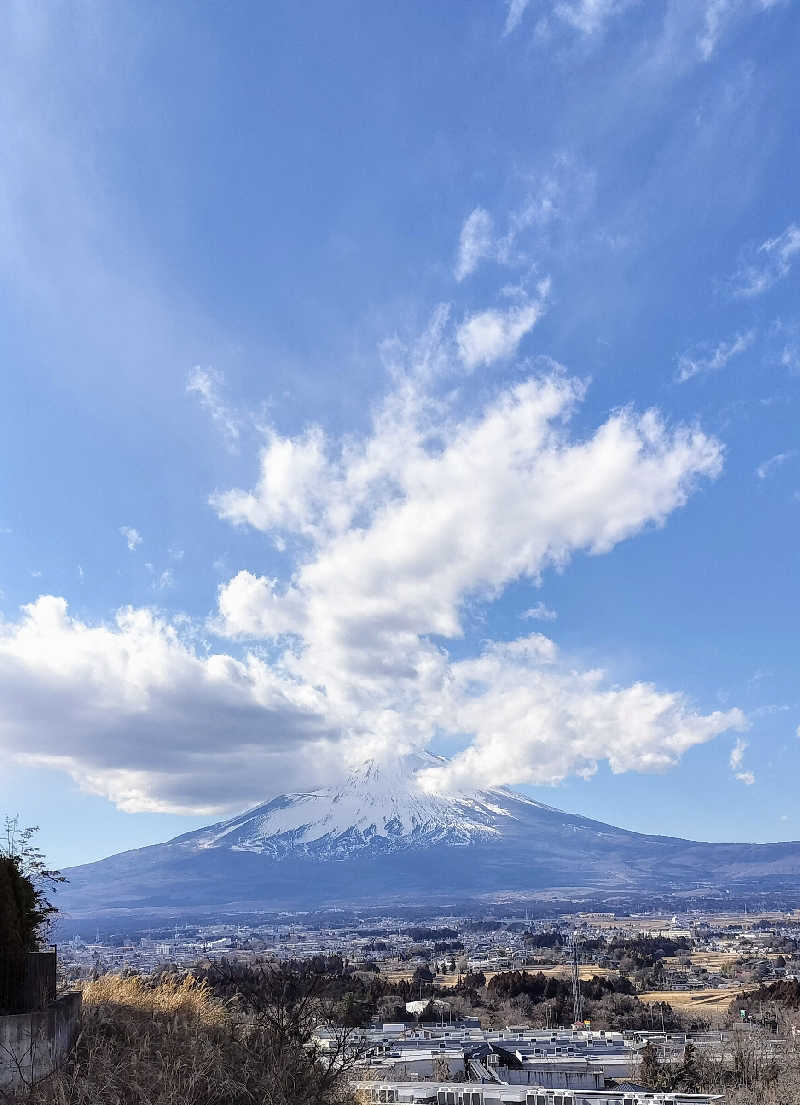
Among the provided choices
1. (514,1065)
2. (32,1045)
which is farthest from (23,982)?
(514,1065)

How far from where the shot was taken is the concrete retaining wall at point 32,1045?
35.0ft

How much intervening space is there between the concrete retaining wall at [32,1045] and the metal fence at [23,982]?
24 cm

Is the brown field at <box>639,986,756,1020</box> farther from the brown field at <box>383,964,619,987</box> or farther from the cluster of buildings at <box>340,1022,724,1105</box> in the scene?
the cluster of buildings at <box>340,1022,724,1105</box>

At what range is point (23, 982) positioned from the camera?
11914 mm

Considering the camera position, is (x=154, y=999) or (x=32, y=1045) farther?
(x=154, y=999)

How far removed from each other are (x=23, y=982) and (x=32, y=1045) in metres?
1.08

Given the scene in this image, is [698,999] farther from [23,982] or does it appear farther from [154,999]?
[23,982]

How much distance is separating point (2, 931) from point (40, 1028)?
Answer: 4.66 ft

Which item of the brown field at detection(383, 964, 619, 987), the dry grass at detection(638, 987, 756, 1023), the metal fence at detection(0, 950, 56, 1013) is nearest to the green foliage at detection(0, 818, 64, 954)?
the metal fence at detection(0, 950, 56, 1013)

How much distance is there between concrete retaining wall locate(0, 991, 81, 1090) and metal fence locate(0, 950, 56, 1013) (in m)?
0.24

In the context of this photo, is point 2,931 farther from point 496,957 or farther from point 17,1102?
point 496,957

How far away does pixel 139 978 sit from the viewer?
1648cm

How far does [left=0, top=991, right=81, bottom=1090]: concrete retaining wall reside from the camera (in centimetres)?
1066

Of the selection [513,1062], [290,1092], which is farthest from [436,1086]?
[290,1092]
